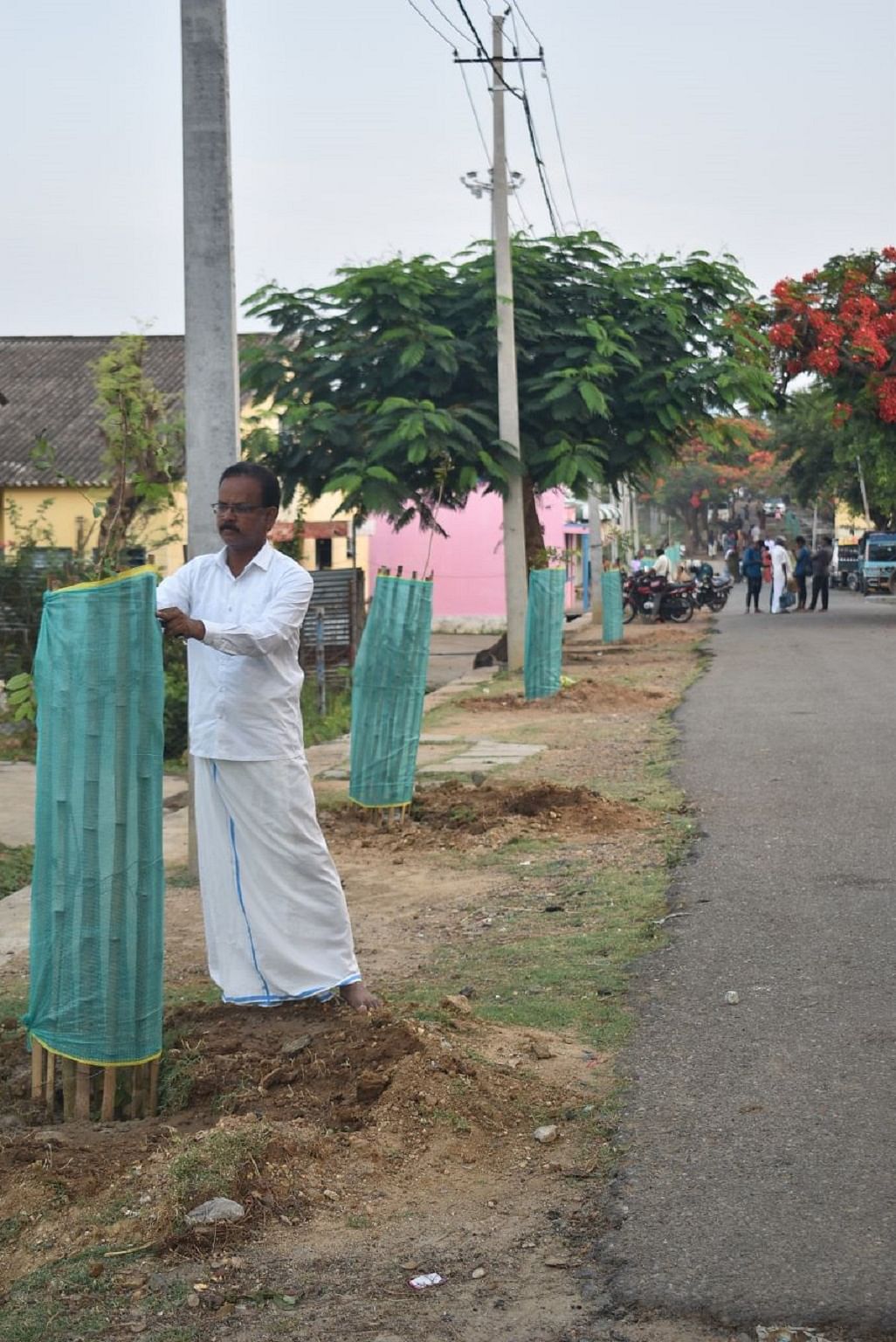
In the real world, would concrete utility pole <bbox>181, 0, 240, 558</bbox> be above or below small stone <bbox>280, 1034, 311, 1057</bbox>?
above

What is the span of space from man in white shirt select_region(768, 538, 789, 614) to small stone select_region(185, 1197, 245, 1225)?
3191 centimetres

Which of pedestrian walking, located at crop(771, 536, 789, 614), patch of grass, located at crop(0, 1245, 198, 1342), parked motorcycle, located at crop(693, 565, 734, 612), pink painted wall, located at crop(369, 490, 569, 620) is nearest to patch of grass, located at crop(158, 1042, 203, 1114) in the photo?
patch of grass, located at crop(0, 1245, 198, 1342)

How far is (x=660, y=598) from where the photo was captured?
34438mm

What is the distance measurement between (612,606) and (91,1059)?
78.3 ft

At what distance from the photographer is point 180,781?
44.2 ft

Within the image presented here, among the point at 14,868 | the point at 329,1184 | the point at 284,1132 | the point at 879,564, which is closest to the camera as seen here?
the point at 329,1184

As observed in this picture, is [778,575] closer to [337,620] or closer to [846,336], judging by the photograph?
[846,336]

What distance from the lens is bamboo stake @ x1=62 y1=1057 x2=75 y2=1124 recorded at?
4500 millimetres

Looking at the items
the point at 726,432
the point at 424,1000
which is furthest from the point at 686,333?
the point at 424,1000


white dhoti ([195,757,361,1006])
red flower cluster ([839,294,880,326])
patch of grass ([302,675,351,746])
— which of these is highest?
red flower cluster ([839,294,880,326])

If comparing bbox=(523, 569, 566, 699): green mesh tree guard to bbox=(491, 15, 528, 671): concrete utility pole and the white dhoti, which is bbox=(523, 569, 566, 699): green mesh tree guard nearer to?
bbox=(491, 15, 528, 671): concrete utility pole

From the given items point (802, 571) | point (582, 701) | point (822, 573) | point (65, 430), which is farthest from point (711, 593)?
point (582, 701)

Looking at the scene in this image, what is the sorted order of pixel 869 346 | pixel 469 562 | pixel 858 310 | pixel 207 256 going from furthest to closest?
pixel 469 562
pixel 858 310
pixel 869 346
pixel 207 256

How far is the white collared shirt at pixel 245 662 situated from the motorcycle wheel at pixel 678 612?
29761 millimetres
